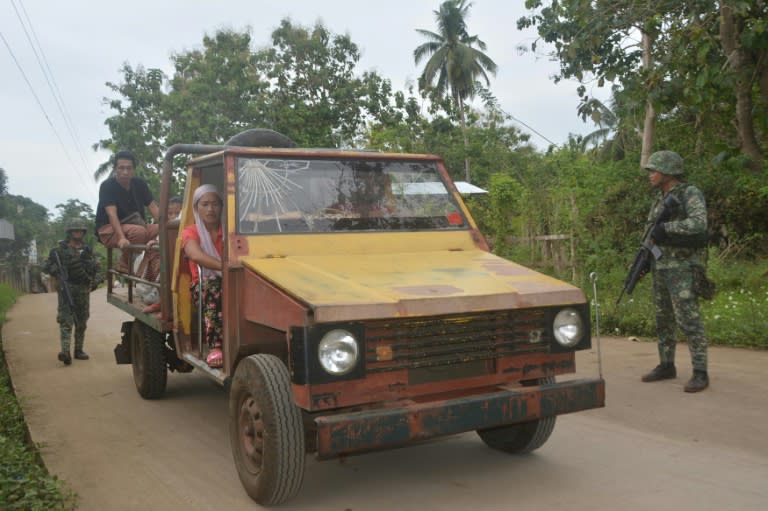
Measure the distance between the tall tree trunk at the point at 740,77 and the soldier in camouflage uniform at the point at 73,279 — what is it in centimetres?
792

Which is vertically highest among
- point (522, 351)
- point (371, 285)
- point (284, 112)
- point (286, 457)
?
point (284, 112)

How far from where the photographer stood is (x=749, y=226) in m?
12.1

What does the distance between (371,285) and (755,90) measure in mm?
11032

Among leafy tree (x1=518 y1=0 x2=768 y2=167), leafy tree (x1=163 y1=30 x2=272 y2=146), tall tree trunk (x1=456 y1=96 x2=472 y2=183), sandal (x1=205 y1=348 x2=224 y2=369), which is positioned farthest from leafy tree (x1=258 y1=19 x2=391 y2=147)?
sandal (x1=205 y1=348 x2=224 y2=369)

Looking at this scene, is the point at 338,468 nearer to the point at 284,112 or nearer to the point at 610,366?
the point at 610,366

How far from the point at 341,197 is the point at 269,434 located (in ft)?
6.02

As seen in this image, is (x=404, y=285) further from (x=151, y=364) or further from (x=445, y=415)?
(x=151, y=364)

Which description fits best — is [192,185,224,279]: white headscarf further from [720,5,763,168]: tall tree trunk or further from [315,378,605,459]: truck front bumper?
[720,5,763,168]: tall tree trunk

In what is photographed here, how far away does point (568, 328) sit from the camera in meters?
3.96

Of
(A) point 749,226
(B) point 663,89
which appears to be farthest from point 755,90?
(B) point 663,89

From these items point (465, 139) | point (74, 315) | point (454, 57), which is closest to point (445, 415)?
point (74, 315)

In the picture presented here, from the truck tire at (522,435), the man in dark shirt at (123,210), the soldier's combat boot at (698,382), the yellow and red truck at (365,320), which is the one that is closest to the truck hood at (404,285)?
the yellow and red truck at (365,320)

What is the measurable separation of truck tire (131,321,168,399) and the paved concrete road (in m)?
0.15

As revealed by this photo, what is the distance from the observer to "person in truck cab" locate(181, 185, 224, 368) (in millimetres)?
4699
